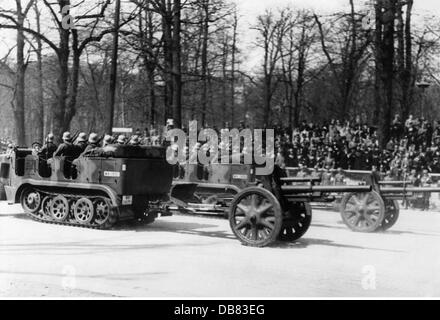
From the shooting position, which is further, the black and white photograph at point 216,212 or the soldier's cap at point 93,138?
the soldier's cap at point 93,138

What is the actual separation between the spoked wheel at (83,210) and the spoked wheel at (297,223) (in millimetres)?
3974

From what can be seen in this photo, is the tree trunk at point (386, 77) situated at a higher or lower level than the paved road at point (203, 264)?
higher

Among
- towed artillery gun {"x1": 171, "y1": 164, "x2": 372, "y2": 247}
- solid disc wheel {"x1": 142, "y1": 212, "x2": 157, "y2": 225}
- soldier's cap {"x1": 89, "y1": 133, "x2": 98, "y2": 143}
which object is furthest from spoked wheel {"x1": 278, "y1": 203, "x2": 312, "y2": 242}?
soldier's cap {"x1": 89, "y1": 133, "x2": 98, "y2": 143}

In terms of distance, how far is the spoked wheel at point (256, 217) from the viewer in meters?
9.88

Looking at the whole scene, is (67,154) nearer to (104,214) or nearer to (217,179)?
(104,214)

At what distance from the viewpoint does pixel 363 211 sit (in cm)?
1300

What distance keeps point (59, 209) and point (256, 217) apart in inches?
193

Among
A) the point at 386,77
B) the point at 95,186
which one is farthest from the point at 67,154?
the point at 386,77

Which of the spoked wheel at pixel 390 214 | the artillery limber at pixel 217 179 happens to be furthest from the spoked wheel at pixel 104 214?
the spoked wheel at pixel 390 214

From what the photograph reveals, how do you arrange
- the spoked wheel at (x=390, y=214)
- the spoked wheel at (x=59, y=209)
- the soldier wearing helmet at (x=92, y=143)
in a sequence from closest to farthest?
the spoked wheel at (x=59, y=209) → the soldier wearing helmet at (x=92, y=143) → the spoked wheel at (x=390, y=214)

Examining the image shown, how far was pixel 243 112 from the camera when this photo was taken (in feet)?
164

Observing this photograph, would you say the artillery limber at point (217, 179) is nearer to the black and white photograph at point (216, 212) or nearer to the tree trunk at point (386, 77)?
the black and white photograph at point (216, 212)

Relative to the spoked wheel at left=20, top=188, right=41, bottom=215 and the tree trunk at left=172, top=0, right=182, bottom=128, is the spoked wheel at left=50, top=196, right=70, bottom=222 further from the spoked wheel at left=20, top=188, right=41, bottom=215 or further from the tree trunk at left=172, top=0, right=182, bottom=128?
the tree trunk at left=172, top=0, right=182, bottom=128

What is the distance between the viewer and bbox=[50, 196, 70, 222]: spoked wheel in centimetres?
1262
